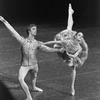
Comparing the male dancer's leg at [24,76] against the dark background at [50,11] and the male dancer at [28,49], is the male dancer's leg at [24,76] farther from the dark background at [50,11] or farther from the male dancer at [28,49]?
the dark background at [50,11]

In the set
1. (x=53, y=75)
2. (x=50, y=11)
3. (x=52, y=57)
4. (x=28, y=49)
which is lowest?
(x=53, y=75)

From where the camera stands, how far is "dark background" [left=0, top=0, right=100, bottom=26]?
40.8ft

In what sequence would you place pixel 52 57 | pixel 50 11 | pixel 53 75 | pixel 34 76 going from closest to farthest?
pixel 34 76 < pixel 53 75 < pixel 52 57 < pixel 50 11

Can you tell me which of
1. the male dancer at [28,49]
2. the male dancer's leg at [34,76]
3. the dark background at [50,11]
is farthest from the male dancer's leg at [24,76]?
the dark background at [50,11]

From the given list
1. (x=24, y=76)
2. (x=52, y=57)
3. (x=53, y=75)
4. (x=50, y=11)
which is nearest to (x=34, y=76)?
(x=24, y=76)

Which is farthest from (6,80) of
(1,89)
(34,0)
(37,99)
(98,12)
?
(34,0)

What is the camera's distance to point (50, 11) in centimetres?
1310

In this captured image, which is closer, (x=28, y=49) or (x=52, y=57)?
(x=28, y=49)

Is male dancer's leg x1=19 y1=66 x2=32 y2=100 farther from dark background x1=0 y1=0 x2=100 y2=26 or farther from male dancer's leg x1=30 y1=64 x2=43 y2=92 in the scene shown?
dark background x1=0 y1=0 x2=100 y2=26

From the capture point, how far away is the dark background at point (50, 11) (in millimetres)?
12430

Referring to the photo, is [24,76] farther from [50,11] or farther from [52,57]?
[50,11]

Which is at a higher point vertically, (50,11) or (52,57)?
(50,11)

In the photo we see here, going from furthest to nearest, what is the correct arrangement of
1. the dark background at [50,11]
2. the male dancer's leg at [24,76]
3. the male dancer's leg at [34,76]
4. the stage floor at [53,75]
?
the dark background at [50,11] → the stage floor at [53,75] → the male dancer's leg at [34,76] → the male dancer's leg at [24,76]

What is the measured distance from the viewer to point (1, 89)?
24.5 ft
